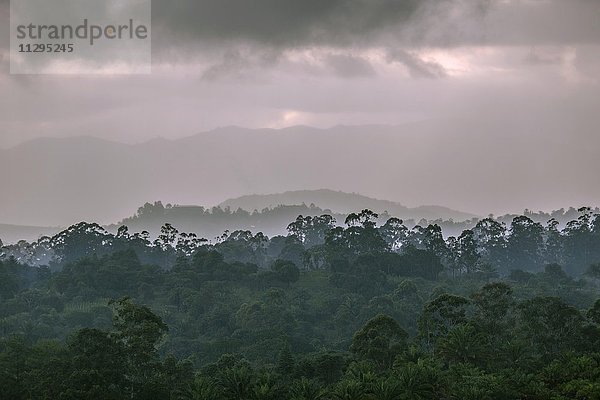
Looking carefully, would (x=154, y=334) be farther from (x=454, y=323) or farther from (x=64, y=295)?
(x=64, y=295)

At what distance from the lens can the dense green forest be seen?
143 feet

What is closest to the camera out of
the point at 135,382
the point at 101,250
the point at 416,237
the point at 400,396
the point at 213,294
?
the point at 400,396

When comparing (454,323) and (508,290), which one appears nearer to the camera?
(454,323)

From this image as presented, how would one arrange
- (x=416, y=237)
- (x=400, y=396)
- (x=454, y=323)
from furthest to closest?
(x=416, y=237) → (x=454, y=323) → (x=400, y=396)

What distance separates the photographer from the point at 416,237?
504ft

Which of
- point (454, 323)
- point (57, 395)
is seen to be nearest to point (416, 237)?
point (454, 323)

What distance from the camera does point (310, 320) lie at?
288 feet

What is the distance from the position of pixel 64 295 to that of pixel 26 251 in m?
72.9

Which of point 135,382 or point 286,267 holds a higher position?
point 286,267

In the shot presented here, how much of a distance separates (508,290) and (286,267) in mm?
43191

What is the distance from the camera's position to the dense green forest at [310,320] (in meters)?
43.5

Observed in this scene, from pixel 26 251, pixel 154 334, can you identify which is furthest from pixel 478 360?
pixel 26 251

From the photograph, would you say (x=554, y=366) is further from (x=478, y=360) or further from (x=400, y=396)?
(x=400, y=396)

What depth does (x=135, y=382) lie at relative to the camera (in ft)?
157
